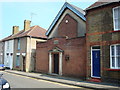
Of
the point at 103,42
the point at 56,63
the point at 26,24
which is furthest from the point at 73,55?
the point at 26,24

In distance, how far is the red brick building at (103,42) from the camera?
1095cm

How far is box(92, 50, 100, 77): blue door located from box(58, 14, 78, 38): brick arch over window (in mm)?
5481

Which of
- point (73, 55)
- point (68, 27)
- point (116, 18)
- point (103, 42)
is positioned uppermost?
point (68, 27)

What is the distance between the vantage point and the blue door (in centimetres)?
1212

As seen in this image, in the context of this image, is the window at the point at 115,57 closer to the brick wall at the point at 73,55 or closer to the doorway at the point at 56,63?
the brick wall at the point at 73,55

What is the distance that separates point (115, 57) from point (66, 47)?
6064mm

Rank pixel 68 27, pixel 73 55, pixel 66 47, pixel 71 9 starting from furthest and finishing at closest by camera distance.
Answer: pixel 68 27, pixel 71 9, pixel 66 47, pixel 73 55

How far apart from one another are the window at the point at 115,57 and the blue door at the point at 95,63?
131 cm

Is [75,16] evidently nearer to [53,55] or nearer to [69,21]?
[69,21]

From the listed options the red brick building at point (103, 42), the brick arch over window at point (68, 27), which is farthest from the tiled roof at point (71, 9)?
the red brick building at point (103, 42)

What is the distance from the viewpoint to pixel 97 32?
12195 mm

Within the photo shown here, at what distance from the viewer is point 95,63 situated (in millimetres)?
12375

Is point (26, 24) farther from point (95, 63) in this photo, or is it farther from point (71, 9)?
point (95, 63)

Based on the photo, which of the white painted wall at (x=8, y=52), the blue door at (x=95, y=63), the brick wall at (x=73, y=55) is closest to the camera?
the blue door at (x=95, y=63)
